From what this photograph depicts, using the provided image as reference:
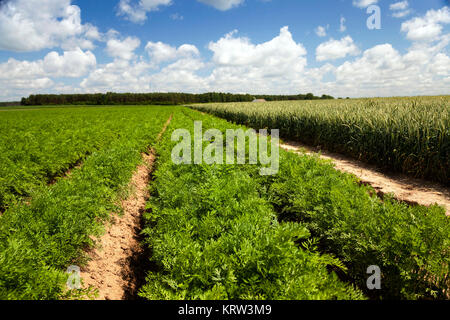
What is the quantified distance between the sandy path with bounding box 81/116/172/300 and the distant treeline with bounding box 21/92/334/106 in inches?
4617

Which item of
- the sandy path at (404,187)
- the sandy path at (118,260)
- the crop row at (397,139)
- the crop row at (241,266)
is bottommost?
the sandy path at (118,260)

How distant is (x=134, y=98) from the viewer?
12394cm

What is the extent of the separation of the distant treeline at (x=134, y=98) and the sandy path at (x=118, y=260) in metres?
117

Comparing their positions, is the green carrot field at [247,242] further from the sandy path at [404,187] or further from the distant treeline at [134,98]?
the distant treeline at [134,98]

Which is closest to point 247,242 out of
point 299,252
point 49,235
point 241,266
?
point 241,266

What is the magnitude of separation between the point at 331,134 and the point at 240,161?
7.76m

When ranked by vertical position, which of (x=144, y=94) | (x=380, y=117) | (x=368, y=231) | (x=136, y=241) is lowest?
(x=136, y=241)

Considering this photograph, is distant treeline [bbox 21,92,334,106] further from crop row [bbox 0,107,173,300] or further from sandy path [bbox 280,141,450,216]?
crop row [bbox 0,107,173,300]

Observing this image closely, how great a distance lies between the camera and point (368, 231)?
9.39 feet

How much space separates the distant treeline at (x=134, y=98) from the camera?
112838mm

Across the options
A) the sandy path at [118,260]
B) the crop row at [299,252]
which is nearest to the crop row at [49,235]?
the sandy path at [118,260]
